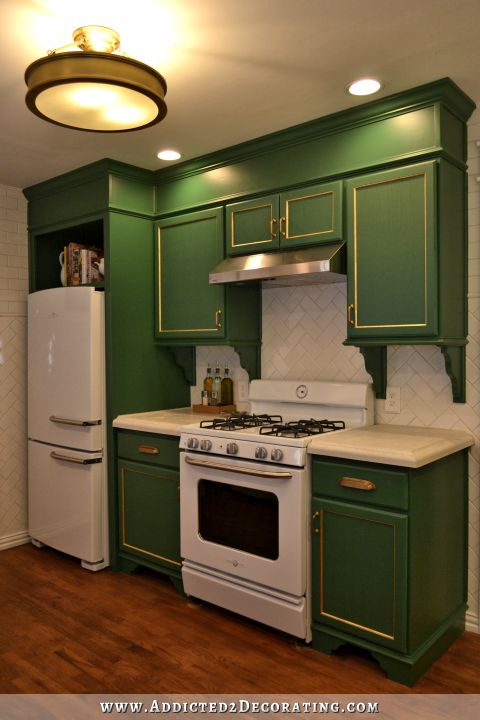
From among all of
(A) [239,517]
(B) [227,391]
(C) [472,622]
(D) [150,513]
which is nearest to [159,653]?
(A) [239,517]

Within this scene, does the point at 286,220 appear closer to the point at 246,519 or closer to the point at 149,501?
the point at 246,519

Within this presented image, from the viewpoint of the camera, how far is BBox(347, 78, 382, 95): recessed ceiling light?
2434 mm

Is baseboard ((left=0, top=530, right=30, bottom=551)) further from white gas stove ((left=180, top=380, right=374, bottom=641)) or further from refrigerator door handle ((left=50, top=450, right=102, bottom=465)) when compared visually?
white gas stove ((left=180, top=380, right=374, bottom=641))

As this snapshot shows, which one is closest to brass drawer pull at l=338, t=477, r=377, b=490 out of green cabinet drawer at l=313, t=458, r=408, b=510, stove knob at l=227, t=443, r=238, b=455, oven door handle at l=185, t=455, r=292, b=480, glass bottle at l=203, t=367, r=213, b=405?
green cabinet drawer at l=313, t=458, r=408, b=510

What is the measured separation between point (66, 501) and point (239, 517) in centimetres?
136

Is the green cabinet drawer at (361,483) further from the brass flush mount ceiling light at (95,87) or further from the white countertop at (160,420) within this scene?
the brass flush mount ceiling light at (95,87)

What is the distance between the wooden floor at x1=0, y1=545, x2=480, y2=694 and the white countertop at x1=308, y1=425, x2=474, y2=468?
872 millimetres

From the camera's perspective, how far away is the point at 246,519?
2717 mm

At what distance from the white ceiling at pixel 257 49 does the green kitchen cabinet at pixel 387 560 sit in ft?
5.21

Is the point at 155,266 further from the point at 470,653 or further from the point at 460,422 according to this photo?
Result: the point at 470,653

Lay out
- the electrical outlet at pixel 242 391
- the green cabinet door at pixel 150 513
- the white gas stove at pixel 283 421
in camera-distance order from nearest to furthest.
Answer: the white gas stove at pixel 283 421, the green cabinet door at pixel 150 513, the electrical outlet at pixel 242 391

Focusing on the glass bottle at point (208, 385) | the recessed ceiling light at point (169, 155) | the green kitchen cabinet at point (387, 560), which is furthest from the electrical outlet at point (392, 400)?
the recessed ceiling light at point (169, 155)

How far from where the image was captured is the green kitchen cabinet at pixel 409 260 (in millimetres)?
2482
